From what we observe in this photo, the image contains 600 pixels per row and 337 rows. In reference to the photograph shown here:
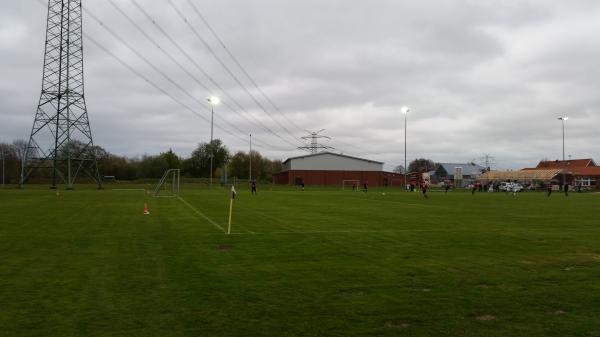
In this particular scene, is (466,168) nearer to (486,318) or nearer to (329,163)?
(329,163)

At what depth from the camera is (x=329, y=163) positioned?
107 meters

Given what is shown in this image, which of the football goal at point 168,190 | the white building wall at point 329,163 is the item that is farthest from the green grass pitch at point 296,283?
the white building wall at point 329,163

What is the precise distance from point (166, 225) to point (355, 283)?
38.5 feet

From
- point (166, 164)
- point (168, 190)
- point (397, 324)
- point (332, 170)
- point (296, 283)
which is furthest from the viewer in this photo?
point (166, 164)

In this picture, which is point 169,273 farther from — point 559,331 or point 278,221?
point 278,221

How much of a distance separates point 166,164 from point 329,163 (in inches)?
1781

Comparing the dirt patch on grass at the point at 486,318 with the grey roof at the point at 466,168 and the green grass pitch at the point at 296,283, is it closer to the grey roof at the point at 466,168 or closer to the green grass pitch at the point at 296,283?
the green grass pitch at the point at 296,283

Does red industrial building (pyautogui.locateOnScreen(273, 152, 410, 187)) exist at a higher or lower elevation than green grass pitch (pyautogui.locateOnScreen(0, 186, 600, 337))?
higher

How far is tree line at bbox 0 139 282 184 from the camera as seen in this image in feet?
374

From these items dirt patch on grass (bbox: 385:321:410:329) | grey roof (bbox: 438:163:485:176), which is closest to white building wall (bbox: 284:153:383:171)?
grey roof (bbox: 438:163:485:176)

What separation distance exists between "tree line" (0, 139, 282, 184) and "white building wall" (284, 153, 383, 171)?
12855mm

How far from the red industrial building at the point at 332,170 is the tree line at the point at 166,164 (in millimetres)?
13081

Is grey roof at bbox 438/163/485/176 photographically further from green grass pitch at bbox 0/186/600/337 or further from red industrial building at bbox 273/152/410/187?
green grass pitch at bbox 0/186/600/337

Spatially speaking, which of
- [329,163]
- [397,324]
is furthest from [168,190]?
[397,324]
